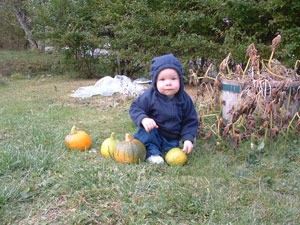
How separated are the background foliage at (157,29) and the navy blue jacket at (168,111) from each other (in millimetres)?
2535

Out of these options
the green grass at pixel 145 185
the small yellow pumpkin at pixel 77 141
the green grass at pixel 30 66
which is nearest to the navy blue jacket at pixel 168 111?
the green grass at pixel 145 185

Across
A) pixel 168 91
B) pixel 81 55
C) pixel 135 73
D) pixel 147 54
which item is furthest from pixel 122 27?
pixel 168 91

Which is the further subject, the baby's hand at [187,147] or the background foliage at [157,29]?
the background foliage at [157,29]

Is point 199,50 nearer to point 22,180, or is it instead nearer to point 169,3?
point 169,3

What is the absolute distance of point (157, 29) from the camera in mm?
7297

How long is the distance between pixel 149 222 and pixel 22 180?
1028mm

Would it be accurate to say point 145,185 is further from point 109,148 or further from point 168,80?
point 168,80

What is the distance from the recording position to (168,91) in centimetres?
324

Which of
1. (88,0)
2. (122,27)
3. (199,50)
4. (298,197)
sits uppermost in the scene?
(88,0)

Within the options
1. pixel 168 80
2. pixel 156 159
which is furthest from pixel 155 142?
pixel 168 80

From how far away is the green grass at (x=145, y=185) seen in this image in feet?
6.98

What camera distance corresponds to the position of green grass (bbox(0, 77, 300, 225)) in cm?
213

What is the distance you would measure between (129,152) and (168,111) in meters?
0.60

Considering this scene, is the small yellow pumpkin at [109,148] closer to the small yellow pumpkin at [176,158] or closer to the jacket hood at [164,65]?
the small yellow pumpkin at [176,158]
